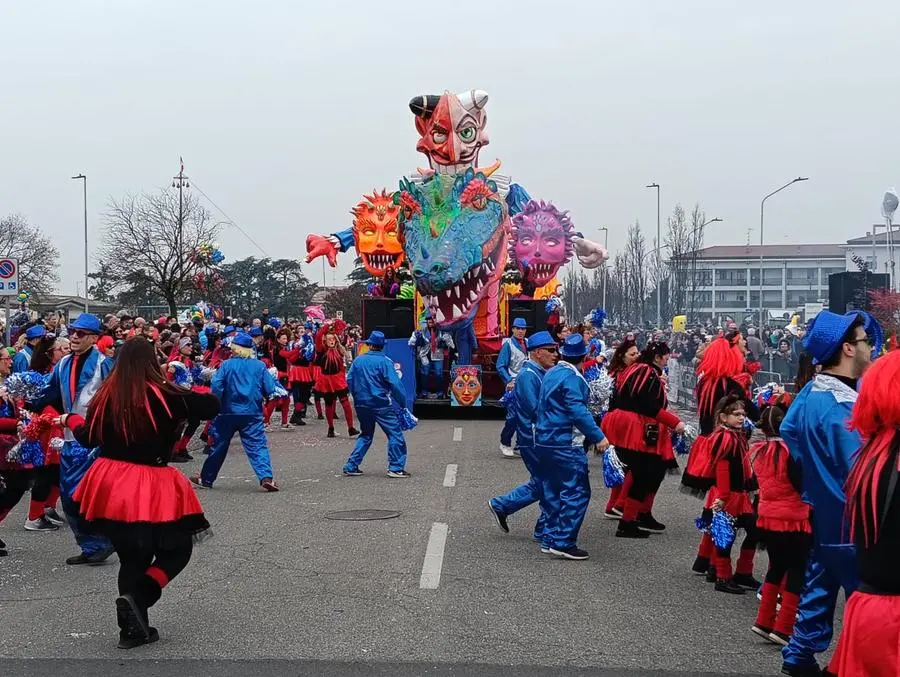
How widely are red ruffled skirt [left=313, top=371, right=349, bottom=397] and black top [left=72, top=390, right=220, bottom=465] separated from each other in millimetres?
12120

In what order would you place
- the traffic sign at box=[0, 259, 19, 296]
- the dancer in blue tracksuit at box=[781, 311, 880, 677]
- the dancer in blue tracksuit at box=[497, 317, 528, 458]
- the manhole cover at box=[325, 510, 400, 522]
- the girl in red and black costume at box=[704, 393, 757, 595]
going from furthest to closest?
the traffic sign at box=[0, 259, 19, 296]
the dancer in blue tracksuit at box=[497, 317, 528, 458]
the manhole cover at box=[325, 510, 400, 522]
the girl in red and black costume at box=[704, 393, 757, 595]
the dancer in blue tracksuit at box=[781, 311, 880, 677]

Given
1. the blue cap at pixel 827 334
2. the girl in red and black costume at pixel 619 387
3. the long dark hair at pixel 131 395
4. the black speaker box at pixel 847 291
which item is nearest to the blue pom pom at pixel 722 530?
the girl in red and black costume at pixel 619 387

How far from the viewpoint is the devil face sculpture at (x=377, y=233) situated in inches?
915

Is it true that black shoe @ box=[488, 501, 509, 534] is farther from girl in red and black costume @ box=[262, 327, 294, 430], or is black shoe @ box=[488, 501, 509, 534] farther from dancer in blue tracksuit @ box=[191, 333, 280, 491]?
girl in red and black costume @ box=[262, 327, 294, 430]

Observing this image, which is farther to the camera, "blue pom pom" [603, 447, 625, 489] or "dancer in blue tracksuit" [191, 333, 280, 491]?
"dancer in blue tracksuit" [191, 333, 280, 491]

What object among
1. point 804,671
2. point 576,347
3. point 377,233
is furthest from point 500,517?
point 377,233

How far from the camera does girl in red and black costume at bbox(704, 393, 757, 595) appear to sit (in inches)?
281

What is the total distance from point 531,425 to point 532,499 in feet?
2.13

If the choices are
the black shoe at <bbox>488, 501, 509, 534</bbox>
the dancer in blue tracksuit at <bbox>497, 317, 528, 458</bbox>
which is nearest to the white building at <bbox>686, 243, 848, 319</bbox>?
the dancer in blue tracksuit at <bbox>497, 317, 528, 458</bbox>

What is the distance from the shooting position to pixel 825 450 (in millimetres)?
4539

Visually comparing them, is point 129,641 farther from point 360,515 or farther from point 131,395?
point 360,515

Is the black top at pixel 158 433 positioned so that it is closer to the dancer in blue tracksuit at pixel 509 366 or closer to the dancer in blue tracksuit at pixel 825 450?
the dancer in blue tracksuit at pixel 825 450

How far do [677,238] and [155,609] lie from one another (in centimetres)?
4218

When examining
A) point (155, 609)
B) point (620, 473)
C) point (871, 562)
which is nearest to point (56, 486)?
point (155, 609)
